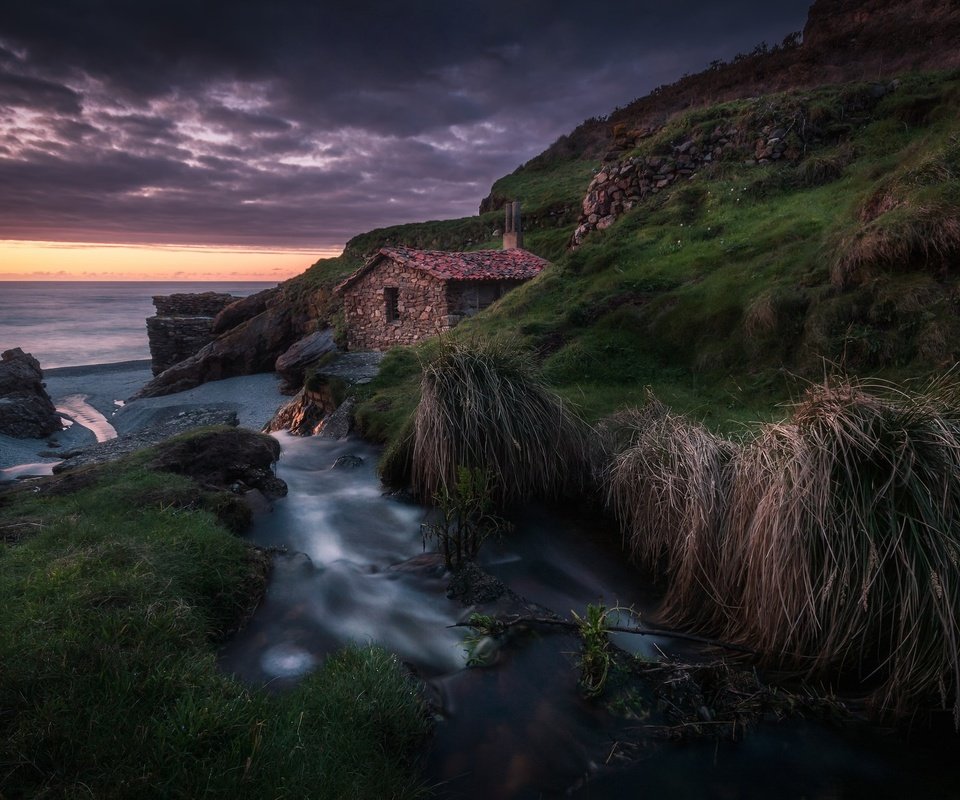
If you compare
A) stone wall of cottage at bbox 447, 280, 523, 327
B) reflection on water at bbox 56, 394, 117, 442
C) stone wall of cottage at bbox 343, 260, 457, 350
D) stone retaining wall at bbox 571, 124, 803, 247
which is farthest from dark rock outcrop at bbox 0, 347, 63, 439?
stone retaining wall at bbox 571, 124, 803, 247

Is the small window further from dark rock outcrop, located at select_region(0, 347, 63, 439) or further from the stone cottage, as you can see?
dark rock outcrop, located at select_region(0, 347, 63, 439)

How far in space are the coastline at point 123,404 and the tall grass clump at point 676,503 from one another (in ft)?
40.6

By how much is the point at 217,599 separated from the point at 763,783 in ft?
13.4

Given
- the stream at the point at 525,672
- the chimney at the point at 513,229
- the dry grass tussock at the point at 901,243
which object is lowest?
the stream at the point at 525,672

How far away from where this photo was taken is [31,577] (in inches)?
164

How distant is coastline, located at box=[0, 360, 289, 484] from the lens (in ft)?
54.0

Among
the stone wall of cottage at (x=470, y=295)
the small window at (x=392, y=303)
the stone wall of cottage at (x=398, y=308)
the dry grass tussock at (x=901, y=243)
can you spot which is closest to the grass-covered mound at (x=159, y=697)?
the dry grass tussock at (x=901, y=243)

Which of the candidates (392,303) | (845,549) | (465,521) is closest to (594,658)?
(845,549)

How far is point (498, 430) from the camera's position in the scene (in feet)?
21.6

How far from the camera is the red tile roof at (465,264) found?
2159 cm

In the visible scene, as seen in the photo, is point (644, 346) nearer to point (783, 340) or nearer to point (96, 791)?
point (783, 340)

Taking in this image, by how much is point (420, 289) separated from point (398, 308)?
1.62m

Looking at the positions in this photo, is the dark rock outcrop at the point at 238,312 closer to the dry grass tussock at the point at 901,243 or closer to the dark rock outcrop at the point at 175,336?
the dark rock outcrop at the point at 175,336

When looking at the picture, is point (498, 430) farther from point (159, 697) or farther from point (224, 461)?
point (159, 697)
